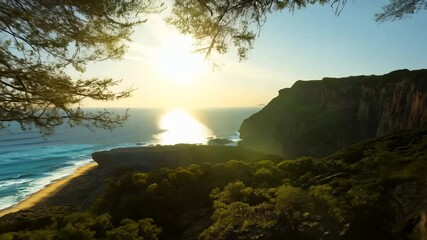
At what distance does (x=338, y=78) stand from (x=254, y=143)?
87.0 feet

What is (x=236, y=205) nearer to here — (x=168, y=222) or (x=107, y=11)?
(x=168, y=222)

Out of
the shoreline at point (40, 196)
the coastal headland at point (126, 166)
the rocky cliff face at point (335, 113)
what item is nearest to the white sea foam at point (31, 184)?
the shoreline at point (40, 196)

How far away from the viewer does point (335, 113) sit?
6969 cm

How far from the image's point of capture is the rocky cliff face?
133 feet

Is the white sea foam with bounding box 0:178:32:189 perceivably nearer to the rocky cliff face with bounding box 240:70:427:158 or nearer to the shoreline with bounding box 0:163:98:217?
the shoreline with bounding box 0:163:98:217

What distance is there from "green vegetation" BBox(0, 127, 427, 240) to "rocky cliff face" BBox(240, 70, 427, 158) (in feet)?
88.1

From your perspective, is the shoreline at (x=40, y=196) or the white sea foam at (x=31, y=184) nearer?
the shoreline at (x=40, y=196)

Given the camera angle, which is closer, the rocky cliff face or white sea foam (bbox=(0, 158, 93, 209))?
the rocky cliff face

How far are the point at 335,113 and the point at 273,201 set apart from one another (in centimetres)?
6655

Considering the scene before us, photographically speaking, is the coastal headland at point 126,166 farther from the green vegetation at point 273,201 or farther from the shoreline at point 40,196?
the green vegetation at point 273,201

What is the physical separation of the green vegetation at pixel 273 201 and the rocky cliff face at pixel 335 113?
88.1ft

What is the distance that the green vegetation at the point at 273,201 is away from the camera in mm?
6184

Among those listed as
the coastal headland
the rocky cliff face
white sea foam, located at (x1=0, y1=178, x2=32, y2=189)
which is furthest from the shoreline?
the rocky cliff face

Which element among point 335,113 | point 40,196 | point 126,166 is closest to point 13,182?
point 40,196
